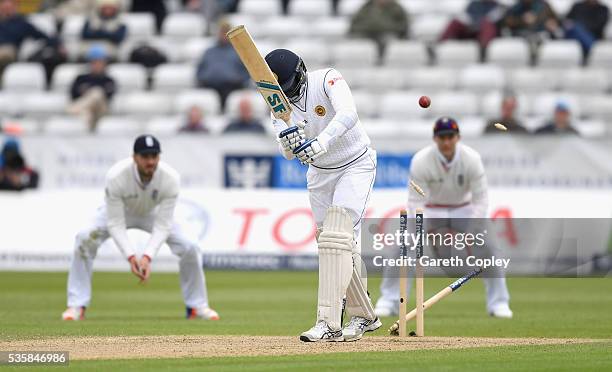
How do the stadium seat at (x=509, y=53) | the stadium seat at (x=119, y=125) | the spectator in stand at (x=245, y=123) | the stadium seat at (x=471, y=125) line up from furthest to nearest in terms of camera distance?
the stadium seat at (x=509, y=53) → the stadium seat at (x=119, y=125) → the spectator in stand at (x=245, y=123) → the stadium seat at (x=471, y=125)

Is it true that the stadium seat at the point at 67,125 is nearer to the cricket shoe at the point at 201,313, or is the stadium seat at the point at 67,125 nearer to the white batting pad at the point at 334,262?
the cricket shoe at the point at 201,313

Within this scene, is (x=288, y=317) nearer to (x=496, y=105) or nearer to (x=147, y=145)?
(x=147, y=145)

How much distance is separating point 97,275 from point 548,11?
29.2ft

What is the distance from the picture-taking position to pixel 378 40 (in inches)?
891

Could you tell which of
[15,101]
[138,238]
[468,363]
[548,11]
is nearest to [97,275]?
[138,238]

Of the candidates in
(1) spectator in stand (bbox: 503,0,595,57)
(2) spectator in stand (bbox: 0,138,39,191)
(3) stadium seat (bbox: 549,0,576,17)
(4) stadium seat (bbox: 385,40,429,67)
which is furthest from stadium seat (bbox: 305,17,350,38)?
(2) spectator in stand (bbox: 0,138,39,191)

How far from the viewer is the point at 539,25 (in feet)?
73.0

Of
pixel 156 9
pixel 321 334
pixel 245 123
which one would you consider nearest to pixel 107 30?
pixel 156 9

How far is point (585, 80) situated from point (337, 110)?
12.8m

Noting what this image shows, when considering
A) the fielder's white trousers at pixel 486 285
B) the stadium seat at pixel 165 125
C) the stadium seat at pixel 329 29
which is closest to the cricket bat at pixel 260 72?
the fielder's white trousers at pixel 486 285

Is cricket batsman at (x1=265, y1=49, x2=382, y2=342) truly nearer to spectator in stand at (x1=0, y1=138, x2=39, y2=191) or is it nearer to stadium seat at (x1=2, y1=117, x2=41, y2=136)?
spectator in stand at (x1=0, y1=138, x2=39, y2=191)

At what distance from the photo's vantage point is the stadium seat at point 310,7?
77.8 feet

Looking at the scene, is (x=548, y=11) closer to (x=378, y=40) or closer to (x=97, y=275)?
(x=378, y=40)

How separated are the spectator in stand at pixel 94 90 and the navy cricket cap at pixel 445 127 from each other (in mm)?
9742
